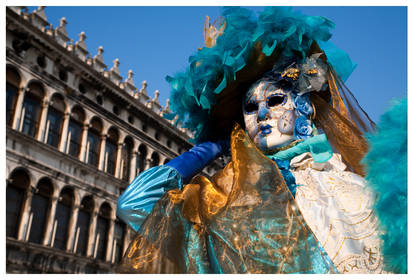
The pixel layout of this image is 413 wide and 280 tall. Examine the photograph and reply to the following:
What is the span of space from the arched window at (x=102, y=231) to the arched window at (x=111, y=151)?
117cm

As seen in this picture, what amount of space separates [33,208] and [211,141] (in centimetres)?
876

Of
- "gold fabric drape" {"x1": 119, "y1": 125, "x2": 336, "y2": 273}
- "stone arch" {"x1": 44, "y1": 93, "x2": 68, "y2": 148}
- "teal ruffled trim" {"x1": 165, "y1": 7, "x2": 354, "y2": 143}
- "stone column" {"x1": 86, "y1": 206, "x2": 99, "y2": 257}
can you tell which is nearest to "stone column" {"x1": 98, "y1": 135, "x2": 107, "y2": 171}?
"stone column" {"x1": 86, "y1": 206, "x2": 99, "y2": 257}

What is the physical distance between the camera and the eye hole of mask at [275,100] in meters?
1.93

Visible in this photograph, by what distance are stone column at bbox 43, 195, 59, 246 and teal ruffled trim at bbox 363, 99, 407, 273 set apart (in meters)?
9.70

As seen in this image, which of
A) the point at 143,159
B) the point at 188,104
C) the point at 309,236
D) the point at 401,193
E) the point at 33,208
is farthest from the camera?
the point at 143,159

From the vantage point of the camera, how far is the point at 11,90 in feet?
32.8

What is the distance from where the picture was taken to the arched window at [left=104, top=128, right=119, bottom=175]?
12461 millimetres

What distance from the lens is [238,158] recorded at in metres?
1.39

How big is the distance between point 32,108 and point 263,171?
401 inches

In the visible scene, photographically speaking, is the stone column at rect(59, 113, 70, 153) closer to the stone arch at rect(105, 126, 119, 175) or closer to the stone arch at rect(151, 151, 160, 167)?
the stone arch at rect(105, 126, 119, 175)

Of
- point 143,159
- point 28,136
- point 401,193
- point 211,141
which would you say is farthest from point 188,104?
point 143,159

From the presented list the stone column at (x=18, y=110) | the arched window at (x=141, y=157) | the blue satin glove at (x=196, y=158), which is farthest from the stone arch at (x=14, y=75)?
the blue satin glove at (x=196, y=158)

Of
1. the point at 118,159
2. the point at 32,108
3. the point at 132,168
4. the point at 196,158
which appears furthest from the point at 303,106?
the point at 132,168

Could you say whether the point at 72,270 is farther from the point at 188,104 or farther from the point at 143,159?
the point at 188,104
